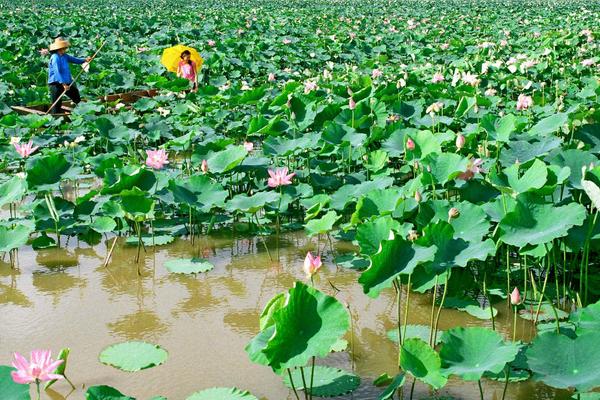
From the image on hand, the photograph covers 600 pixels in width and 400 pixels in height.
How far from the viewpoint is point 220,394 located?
84.8 inches

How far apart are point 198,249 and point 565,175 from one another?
1.77 m

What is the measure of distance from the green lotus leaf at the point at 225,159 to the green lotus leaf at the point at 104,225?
2.02ft

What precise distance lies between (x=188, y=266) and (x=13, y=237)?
0.77m

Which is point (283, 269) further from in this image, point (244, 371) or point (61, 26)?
A: point (61, 26)

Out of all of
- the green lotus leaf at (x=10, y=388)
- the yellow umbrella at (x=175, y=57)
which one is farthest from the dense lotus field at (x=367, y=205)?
the yellow umbrella at (x=175, y=57)

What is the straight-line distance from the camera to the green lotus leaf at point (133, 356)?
241 cm

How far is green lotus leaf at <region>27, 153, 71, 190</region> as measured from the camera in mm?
3662

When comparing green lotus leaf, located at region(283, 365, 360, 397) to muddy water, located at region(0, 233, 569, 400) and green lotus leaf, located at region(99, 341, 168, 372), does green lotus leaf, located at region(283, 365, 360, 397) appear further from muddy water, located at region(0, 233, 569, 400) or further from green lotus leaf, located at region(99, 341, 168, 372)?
green lotus leaf, located at region(99, 341, 168, 372)

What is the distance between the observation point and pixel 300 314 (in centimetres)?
191

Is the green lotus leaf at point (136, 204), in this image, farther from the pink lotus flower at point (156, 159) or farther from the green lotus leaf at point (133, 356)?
the green lotus leaf at point (133, 356)

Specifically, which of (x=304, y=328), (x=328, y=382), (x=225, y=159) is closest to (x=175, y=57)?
(x=225, y=159)

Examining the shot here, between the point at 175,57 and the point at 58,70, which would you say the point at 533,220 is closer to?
the point at 58,70

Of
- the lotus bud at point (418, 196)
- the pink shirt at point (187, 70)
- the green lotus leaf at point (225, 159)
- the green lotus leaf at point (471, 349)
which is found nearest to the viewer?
the green lotus leaf at point (471, 349)

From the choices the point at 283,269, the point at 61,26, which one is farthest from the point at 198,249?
the point at 61,26
